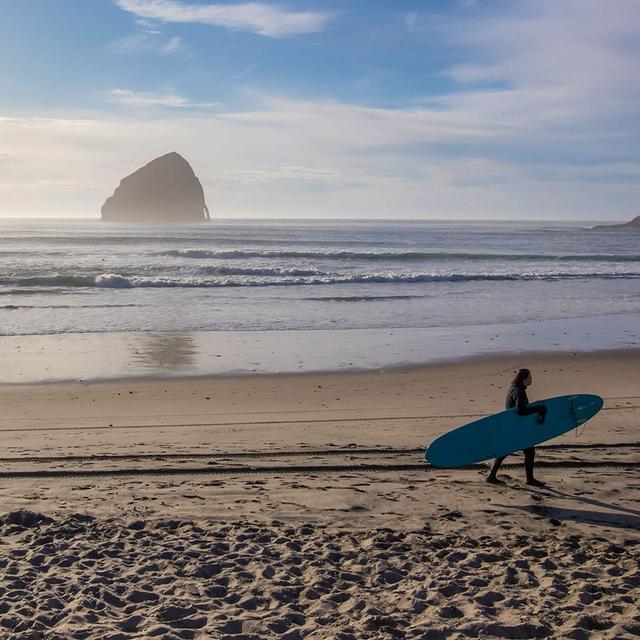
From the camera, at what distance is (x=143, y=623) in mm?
4512

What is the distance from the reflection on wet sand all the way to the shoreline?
0.8 inches

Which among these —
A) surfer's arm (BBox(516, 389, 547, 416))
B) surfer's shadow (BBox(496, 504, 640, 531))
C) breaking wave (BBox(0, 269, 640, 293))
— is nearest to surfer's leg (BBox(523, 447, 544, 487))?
surfer's arm (BBox(516, 389, 547, 416))

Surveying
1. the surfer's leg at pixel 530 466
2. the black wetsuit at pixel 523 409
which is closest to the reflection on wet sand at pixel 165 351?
the black wetsuit at pixel 523 409

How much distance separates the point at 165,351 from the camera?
578 inches

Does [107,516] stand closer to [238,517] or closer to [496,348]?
[238,517]

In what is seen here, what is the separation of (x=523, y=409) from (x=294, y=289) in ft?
65.2

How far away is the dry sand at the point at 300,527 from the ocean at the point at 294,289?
8.51 metres

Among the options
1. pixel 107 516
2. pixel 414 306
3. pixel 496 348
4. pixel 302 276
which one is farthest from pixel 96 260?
pixel 107 516

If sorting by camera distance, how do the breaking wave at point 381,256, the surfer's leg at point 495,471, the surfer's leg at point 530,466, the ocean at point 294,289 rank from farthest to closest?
the breaking wave at point 381,256 < the ocean at point 294,289 < the surfer's leg at point 495,471 < the surfer's leg at point 530,466

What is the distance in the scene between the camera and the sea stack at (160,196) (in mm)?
151375

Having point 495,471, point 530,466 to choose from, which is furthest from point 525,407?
A: point 495,471

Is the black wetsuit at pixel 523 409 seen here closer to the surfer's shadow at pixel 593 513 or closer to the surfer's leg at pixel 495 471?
the surfer's leg at pixel 495 471

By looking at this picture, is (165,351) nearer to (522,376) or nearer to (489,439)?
(489,439)

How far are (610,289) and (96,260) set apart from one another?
85.4 feet
